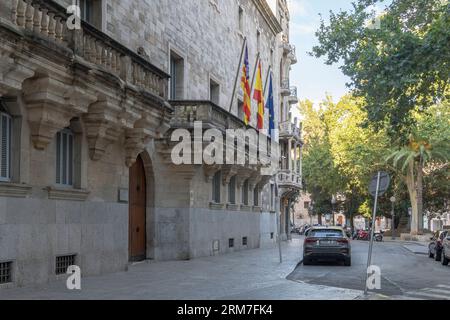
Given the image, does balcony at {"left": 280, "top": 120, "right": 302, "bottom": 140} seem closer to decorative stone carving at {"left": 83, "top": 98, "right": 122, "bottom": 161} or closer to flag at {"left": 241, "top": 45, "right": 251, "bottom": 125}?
flag at {"left": 241, "top": 45, "right": 251, "bottom": 125}

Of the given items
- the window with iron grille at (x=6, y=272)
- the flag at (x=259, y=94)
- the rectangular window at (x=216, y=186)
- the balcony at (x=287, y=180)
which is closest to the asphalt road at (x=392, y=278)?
the rectangular window at (x=216, y=186)

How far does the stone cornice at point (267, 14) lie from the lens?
36219 mm

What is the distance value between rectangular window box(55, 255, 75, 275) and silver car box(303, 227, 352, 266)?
10.1 meters

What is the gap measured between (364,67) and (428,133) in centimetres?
3044

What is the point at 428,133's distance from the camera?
46.8 meters

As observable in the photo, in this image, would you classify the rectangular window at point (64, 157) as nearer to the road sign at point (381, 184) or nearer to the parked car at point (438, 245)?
the road sign at point (381, 184)

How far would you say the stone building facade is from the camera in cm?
1197

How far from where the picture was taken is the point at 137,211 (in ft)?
65.0

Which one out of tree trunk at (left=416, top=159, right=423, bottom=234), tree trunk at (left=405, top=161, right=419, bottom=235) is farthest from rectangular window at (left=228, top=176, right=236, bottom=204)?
tree trunk at (left=405, top=161, right=419, bottom=235)

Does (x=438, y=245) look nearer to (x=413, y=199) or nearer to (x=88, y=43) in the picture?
(x=88, y=43)

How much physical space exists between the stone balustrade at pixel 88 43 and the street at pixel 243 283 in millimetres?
4927
